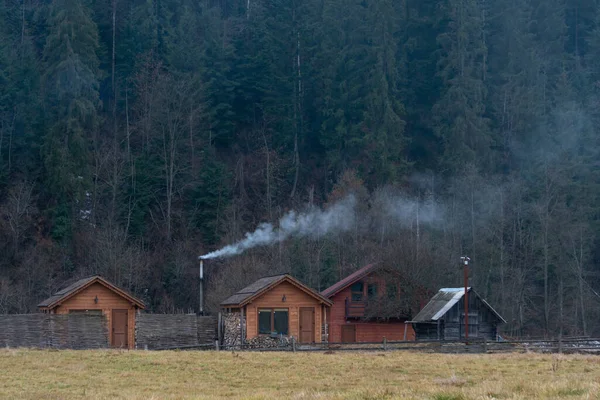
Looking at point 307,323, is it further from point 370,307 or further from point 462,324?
point 462,324

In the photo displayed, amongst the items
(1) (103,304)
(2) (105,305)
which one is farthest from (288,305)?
(1) (103,304)

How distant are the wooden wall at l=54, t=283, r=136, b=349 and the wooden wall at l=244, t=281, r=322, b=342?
249 inches

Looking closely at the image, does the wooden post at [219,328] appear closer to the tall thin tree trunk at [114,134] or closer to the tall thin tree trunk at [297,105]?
the tall thin tree trunk at [114,134]

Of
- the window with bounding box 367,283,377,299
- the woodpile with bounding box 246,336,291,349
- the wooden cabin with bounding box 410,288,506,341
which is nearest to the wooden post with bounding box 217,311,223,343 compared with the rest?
the woodpile with bounding box 246,336,291,349

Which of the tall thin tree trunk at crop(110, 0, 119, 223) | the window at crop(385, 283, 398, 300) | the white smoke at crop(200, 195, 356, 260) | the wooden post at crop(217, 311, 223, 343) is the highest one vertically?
the tall thin tree trunk at crop(110, 0, 119, 223)

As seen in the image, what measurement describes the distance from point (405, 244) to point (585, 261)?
19855 millimetres

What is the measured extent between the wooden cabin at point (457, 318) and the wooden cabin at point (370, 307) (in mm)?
4363

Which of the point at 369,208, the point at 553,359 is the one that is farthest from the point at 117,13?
the point at 553,359

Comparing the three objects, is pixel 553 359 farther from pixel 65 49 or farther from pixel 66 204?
pixel 65 49

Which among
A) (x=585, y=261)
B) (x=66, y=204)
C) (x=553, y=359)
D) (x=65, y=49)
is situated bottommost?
(x=553, y=359)

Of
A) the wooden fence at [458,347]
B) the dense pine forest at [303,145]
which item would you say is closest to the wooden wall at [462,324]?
the dense pine forest at [303,145]

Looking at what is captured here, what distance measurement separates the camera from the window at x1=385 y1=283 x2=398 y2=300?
58938 millimetres

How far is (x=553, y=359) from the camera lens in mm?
34031

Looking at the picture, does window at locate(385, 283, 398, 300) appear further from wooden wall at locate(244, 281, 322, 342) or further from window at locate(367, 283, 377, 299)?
wooden wall at locate(244, 281, 322, 342)
